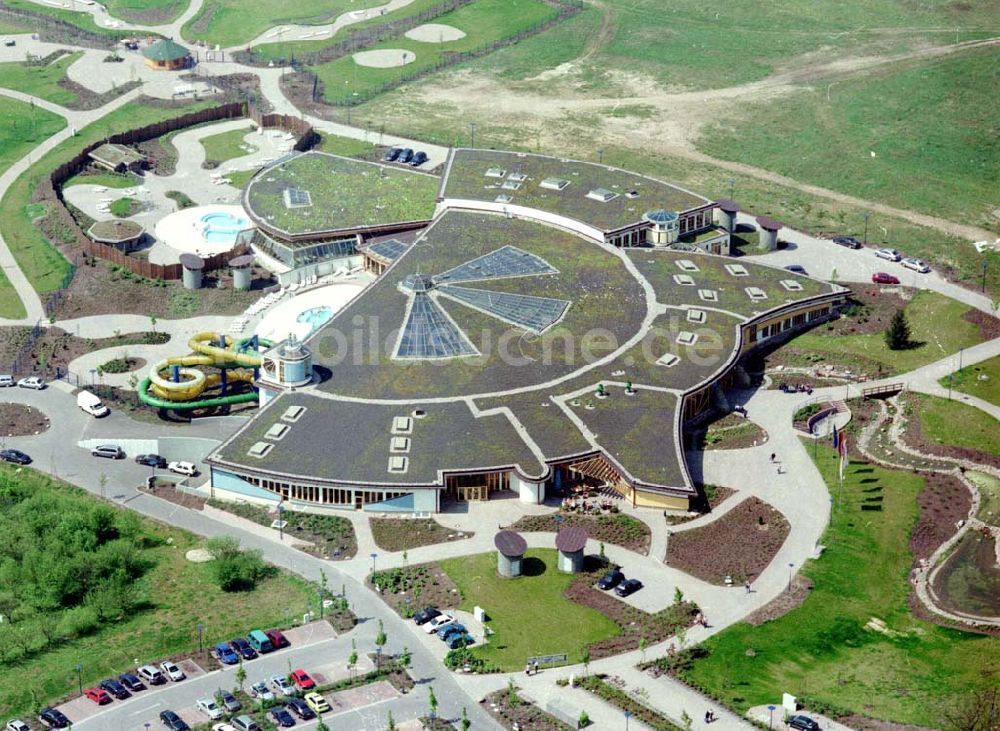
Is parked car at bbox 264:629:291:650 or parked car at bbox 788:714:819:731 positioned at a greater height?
parked car at bbox 788:714:819:731

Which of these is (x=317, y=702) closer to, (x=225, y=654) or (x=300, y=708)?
(x=300, y=708)

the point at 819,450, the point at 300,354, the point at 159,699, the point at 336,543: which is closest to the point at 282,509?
A: the point at 336,543

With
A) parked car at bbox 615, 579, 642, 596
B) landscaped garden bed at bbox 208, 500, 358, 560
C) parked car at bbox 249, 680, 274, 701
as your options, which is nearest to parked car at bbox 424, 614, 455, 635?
landscaped garden bed at bbox 208, 500, 358, 560

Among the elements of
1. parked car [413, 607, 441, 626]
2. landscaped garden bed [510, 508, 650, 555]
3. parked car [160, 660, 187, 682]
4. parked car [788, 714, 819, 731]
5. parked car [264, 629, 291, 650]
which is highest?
landscaped garden bed [510, 508, 650, 555]

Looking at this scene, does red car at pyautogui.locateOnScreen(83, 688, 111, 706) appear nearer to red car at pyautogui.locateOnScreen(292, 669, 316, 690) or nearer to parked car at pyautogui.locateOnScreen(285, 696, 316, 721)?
parked car at pyautogui.locateOnScreen(285, 696, 316, 721)

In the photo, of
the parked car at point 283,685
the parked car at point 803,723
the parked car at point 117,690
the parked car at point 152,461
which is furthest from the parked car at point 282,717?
the parked car at point 152,461

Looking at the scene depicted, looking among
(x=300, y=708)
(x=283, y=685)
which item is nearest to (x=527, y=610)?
(x=283, y=685)

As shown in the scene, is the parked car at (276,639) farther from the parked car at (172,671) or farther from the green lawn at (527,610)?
the green lawn at (527,610)
